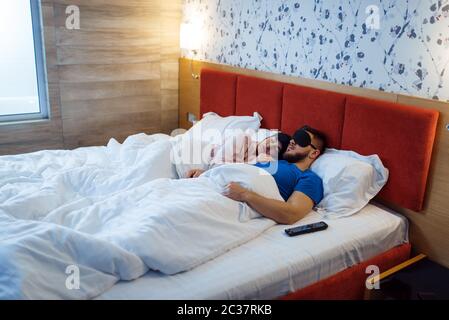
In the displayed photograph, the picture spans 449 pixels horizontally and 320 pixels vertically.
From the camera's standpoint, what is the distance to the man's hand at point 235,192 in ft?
5.90

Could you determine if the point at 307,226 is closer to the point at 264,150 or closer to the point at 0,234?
the point at 264,150

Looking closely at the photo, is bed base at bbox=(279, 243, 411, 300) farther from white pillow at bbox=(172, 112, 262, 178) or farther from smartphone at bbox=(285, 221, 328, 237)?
white pillow at bbox=(172, 112, 262, 178)

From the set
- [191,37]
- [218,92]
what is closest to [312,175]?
[218,92]

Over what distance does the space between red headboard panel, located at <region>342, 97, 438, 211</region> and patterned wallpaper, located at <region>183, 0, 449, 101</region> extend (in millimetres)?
131

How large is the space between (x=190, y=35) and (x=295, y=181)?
1.90 meters

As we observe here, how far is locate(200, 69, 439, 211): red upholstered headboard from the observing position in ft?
6.10

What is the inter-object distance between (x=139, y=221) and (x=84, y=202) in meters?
0.40

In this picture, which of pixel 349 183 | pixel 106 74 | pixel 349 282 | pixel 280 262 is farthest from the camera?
pixel 106 74

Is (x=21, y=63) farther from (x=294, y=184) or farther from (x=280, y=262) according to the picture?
(x=280, y=262)

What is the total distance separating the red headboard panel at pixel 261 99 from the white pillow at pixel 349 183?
2.13ft

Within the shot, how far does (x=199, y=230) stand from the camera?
1574mm

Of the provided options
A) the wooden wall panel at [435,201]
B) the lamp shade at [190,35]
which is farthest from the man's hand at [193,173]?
the lamp shade at [190,35]

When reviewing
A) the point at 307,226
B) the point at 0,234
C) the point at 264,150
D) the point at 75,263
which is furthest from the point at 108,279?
the point at 264,150

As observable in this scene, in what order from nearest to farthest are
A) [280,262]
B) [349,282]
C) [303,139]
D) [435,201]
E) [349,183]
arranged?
[280,262] → [349,282] → [435,201] → [349,183] → [303,139]
